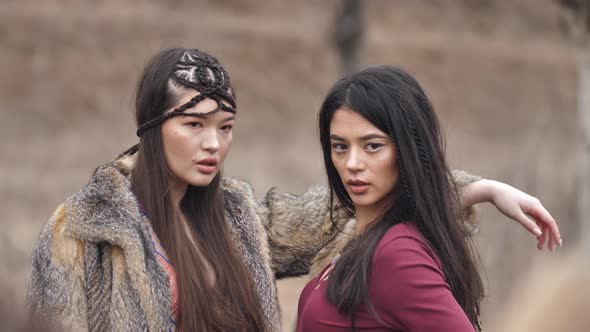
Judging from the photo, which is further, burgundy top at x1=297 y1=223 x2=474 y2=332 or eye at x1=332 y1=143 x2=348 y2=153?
eye at x1=332 y1=143 x2=348 y2=153

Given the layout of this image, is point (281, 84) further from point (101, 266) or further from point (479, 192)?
point (101, 266)

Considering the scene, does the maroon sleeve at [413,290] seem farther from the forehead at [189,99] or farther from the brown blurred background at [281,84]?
the brown blurred background at [281,84]

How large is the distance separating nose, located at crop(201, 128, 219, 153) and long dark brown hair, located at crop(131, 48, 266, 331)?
0.13m

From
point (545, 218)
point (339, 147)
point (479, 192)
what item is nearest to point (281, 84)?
point (479, 192)

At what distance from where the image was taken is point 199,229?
265cm

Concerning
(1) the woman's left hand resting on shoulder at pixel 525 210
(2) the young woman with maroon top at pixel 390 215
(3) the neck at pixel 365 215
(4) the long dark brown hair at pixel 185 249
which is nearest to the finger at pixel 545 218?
(1) the woman's left hand resting on shoulder at pixel 525 210

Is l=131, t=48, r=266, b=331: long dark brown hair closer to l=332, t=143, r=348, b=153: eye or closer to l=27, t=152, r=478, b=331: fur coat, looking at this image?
l=27, t=152, r=478, b=331: fur coat

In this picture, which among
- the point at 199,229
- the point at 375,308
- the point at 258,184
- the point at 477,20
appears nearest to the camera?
the point at 375,308

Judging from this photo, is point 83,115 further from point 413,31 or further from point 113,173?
point 113,173

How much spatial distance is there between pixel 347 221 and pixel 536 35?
900 inches

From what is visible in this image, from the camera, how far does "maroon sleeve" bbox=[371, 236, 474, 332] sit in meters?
1.91

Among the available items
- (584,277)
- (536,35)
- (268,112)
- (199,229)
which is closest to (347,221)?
(199,229)

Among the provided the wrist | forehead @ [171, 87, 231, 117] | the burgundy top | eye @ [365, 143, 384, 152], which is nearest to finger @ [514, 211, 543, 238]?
the wrist

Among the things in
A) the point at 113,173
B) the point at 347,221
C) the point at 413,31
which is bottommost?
the point at 347,221
